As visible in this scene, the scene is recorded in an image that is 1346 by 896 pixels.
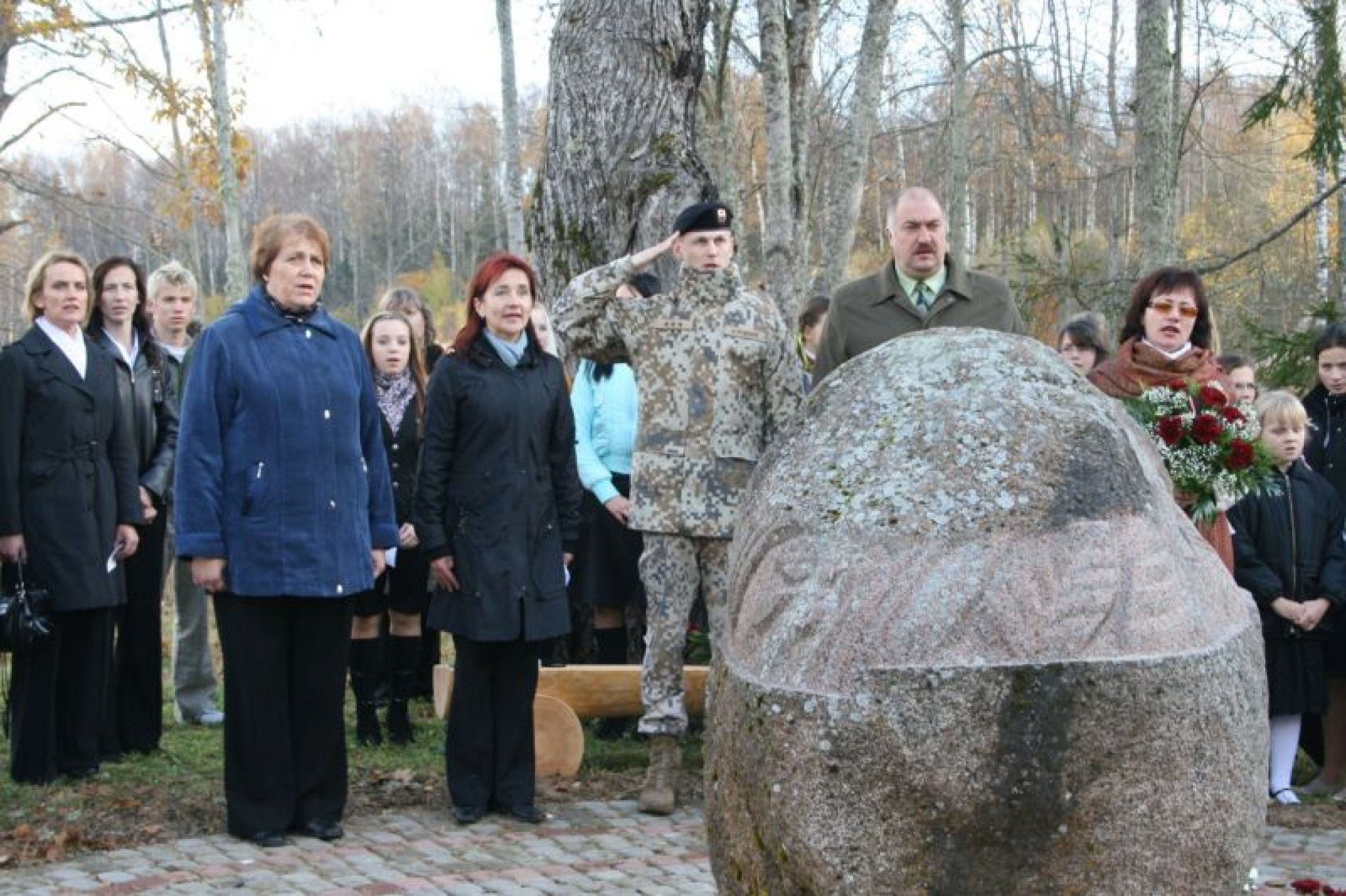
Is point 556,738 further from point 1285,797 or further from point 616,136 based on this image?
point 616,136

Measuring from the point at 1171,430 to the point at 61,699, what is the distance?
479 centimetres

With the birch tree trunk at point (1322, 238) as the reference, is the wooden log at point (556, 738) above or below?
below

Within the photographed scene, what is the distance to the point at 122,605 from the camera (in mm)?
7559

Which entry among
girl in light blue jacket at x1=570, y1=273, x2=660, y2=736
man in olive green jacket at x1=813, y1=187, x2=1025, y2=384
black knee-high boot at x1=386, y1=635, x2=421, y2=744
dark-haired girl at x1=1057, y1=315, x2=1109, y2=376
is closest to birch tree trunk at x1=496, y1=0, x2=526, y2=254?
dark-haired girl at x1=1057, y1=315, x2=1109, y2=376

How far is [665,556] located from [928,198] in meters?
1.87

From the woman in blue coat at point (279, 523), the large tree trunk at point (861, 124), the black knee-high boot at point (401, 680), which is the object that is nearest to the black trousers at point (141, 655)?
the black knee-high boot at point (401, 680)

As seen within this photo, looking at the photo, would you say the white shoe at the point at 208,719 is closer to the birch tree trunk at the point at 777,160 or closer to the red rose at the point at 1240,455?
the red rose at the point at 1240,455

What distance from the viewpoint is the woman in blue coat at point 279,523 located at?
6086 mm

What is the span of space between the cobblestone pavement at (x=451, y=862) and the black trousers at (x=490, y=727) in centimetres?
15

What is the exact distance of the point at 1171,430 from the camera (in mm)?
6133

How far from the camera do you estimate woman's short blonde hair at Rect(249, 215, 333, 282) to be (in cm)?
632

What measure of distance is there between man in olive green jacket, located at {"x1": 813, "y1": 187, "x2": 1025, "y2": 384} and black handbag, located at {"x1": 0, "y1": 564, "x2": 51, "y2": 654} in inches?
135

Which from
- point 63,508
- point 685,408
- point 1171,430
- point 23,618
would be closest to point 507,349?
point 685,408

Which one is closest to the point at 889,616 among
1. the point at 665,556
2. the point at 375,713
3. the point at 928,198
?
the point at 928,198
